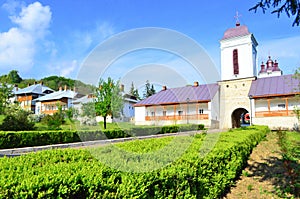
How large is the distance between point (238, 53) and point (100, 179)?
29.1 m

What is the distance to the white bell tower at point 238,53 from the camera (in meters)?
27.9

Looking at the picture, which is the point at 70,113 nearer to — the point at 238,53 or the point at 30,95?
the point at 238,53

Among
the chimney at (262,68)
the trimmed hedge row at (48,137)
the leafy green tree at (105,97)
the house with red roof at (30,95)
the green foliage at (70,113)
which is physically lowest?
the trimmed hedge row at (48,137)

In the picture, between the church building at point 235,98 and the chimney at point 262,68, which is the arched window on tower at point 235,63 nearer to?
the church building at point 235,98

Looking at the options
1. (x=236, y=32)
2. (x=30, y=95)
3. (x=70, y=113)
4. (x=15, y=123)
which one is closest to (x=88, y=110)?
(x=15, y=123)

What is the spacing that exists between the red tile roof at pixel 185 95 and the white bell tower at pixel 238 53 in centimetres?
270

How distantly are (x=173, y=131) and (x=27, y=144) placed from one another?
12.9 m

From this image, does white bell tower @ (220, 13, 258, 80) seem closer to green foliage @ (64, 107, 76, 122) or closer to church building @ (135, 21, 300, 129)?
church building @ (135, 21, 300, 129)

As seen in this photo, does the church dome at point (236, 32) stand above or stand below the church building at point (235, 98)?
above

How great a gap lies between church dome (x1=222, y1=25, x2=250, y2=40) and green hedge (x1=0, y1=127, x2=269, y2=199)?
26.5 metres

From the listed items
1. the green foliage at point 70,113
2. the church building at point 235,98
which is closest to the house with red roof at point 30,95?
Result: the green foliage at point 70,113

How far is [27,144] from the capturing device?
488 inches

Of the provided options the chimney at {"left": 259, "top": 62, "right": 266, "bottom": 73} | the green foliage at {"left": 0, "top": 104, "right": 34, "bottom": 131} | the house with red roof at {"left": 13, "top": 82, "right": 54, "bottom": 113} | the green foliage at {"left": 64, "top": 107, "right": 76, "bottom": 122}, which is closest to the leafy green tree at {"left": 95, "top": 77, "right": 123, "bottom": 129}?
the green foliage at {"left": 0, "top": 104, "right": 34, "bottom": 131}

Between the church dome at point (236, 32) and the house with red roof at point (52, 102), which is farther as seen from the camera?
the house with red roof at point (52, 102)
